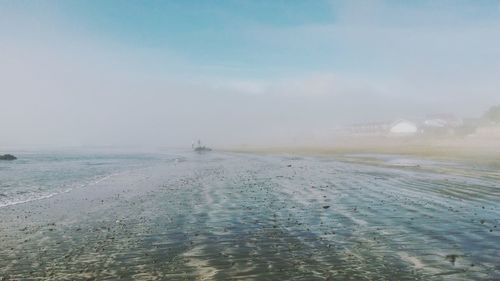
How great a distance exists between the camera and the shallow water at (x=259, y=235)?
1516cm

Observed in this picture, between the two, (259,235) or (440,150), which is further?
(440,150)

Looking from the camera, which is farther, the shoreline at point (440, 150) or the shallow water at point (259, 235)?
the shoreline at point (440, 150)

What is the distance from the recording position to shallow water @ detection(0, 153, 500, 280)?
15156 millimetres

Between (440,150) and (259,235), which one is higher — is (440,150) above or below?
above

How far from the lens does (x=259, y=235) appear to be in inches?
815

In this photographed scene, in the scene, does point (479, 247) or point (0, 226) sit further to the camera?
point (0, 226)

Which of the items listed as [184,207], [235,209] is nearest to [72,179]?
[184,207]

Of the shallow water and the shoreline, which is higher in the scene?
the shoreline

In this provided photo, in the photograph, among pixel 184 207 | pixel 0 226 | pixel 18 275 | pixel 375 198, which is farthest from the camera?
pixel 375 198

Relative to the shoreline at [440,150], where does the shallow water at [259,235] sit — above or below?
below

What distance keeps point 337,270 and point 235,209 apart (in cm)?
1427

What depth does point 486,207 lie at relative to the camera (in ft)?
92.2

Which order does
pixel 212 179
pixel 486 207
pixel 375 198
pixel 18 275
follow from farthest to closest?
pixel 212 179 < pixel 375 198 < pixel 486 207 < pixel 18 275

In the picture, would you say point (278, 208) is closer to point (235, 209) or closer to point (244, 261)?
point (235, 209)
